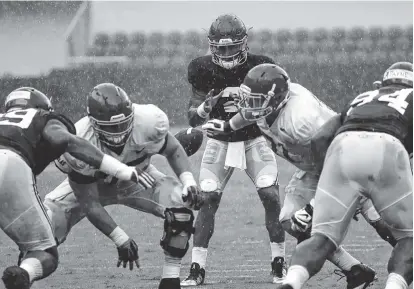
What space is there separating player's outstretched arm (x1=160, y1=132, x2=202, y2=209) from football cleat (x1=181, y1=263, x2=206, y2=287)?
88 cm

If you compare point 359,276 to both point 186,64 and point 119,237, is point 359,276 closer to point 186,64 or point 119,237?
point 119,237

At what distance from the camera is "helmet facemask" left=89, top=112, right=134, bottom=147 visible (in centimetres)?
617

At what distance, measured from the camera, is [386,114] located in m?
5.45

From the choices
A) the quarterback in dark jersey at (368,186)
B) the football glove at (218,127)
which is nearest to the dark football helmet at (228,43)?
the football glove at (218,127)

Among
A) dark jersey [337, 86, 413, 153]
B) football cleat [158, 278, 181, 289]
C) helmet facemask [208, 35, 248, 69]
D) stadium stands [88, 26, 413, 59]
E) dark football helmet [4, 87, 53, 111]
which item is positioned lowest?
stadium stands [88, 26, 413, 59]

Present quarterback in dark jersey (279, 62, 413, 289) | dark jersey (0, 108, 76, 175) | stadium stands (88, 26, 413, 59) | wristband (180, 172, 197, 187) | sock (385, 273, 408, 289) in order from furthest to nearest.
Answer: stadium stands (88, 26, 413, 59)
wristband (180, 172, 197, 187)
dark jersey (0, 108, 76, 175)
quarterback in dark jersey (279, 62, 413, 289)
sock (385, 273, 408, 289)

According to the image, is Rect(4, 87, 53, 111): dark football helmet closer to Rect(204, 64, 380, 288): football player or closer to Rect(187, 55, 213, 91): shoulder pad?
Rect(204, 64, 380, 288): football player

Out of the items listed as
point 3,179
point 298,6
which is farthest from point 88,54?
point 3,179

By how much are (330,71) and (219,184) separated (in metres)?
13.3

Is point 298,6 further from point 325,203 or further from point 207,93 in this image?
point 325,203

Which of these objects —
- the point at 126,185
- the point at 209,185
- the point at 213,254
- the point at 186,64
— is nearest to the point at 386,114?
the point at 126,185

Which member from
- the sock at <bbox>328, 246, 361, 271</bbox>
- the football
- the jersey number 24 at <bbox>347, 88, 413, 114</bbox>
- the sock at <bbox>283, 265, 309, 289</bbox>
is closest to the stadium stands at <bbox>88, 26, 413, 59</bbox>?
the football

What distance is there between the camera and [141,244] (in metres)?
9.31

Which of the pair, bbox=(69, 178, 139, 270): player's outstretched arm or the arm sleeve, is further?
the arm sleeve
